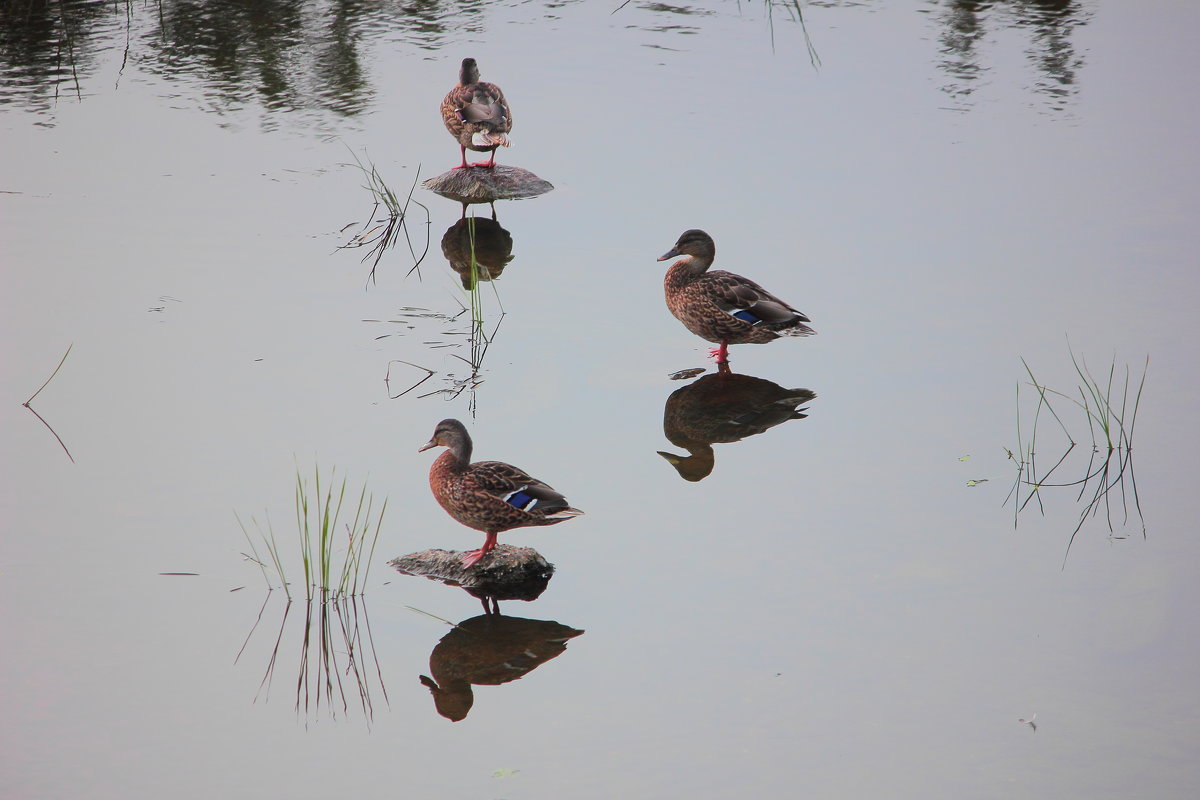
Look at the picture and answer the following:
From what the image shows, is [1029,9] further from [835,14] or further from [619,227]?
[619,227]

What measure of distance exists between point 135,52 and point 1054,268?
909 cm

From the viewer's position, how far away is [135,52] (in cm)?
1243

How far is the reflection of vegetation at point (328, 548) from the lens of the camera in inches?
205

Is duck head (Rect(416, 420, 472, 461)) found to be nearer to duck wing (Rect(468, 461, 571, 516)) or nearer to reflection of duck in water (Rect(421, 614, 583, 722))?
duck wing (Rect(468, 461, 571, 516))

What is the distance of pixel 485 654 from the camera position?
5090mm

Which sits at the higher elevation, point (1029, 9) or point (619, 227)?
point (1029, 9)

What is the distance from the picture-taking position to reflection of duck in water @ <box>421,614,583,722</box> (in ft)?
16.0

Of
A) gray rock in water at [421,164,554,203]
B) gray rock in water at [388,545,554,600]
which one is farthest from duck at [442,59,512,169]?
gray rock in water at [388,545,554,600]

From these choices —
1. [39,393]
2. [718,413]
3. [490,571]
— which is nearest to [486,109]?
[718,413]

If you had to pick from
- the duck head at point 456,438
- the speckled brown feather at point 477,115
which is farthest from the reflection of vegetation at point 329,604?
the speckled brown feather at point 477,115

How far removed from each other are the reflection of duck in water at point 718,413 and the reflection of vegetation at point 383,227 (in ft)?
7.73

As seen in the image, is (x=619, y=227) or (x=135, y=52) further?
(x=135, y=52)

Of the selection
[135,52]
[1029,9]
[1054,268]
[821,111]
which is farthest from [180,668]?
[1029,9]

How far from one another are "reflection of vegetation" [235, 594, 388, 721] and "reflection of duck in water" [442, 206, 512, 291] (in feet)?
11.8
